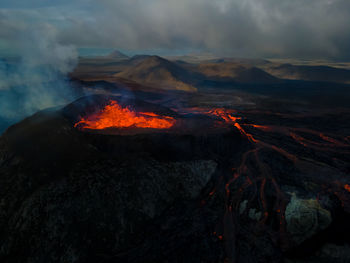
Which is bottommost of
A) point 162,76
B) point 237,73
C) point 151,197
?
point 151,197

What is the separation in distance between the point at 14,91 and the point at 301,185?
5653 cm

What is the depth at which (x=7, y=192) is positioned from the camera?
47.0ft

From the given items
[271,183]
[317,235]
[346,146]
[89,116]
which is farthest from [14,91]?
[346,146]

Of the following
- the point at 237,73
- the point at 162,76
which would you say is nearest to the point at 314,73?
the point at 237,73

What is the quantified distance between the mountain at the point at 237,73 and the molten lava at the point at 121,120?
11099 cm

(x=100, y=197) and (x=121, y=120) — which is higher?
(x=121, y=120)

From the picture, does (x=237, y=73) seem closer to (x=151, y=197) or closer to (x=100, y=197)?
(x=151, y=197)

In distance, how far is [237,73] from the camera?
133m

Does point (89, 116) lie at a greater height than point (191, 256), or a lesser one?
greater

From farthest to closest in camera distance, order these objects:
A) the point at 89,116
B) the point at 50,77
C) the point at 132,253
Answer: the point at 50,77 → the point at 89,116 → the point at 132,253

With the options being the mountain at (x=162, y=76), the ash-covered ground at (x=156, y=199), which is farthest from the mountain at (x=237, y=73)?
the ash-covered ground at (x=156, y=199)

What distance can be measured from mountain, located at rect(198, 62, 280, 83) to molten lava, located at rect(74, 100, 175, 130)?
110986 millimetres

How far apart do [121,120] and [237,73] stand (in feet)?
408

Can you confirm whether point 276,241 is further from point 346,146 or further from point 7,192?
point 346,146
